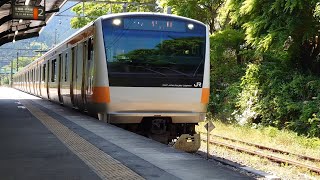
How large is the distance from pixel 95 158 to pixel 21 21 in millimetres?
22383

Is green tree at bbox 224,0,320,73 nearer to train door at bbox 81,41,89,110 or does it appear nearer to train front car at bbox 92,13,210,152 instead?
train front car at bbox 92,13,210,152

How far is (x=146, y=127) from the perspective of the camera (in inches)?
460

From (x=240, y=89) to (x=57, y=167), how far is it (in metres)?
15.2

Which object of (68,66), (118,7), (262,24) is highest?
(118,7)

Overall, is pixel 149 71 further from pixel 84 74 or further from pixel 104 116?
pixel 84 74

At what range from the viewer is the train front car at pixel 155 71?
11.0 meters

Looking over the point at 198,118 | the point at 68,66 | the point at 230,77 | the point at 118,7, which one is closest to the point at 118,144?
the point at 198,118

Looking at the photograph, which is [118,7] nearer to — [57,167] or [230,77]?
[230,77]

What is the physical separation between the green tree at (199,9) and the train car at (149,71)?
525 inches

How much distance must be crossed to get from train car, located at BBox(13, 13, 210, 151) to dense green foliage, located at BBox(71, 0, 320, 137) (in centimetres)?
530

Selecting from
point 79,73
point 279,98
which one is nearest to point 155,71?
point 79,73

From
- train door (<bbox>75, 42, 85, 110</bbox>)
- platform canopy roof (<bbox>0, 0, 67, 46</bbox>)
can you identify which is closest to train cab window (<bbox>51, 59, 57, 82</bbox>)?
platform canopy roof (<bbox>0, 0, 67, 46</bbox>)

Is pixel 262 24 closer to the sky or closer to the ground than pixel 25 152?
closer to the sky

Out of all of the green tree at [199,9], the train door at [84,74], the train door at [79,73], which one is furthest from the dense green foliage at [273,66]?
the train door at [84,74]
